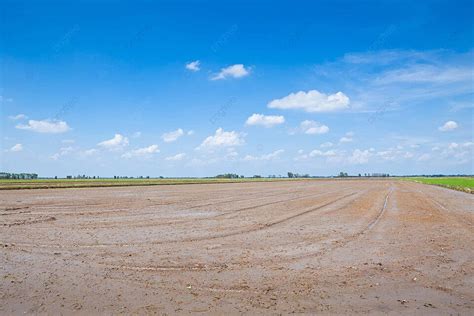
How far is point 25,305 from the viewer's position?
19.7 feet

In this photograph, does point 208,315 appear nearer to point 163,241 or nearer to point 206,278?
point 206,278

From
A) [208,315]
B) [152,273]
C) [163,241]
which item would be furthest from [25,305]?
[163,241]

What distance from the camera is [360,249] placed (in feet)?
34.2

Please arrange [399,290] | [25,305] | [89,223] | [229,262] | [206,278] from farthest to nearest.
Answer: [89,223]
[229,262]
[206,278]
[399,290]
[25,305]

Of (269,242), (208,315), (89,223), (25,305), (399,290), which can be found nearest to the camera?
(208,315)

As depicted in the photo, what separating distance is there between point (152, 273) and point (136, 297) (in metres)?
1.48

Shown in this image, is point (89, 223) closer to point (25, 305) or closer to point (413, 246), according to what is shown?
point (25, 305)

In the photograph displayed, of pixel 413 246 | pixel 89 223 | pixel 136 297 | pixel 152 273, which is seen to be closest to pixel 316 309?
pixel 136 297

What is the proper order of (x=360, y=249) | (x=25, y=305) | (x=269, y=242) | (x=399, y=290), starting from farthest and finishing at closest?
(x=269, y=242) → (x=360, y=249) → (x=399, y=290) → (x=25, y=305)

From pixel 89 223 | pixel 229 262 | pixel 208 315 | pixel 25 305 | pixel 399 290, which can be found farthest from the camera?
pixel 89 223

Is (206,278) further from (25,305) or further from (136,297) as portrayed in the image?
(25,305)

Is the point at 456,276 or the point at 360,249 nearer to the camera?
the point at 456,276

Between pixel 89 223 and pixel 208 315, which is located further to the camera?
pixel 89 223

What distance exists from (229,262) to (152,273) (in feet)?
6.27
